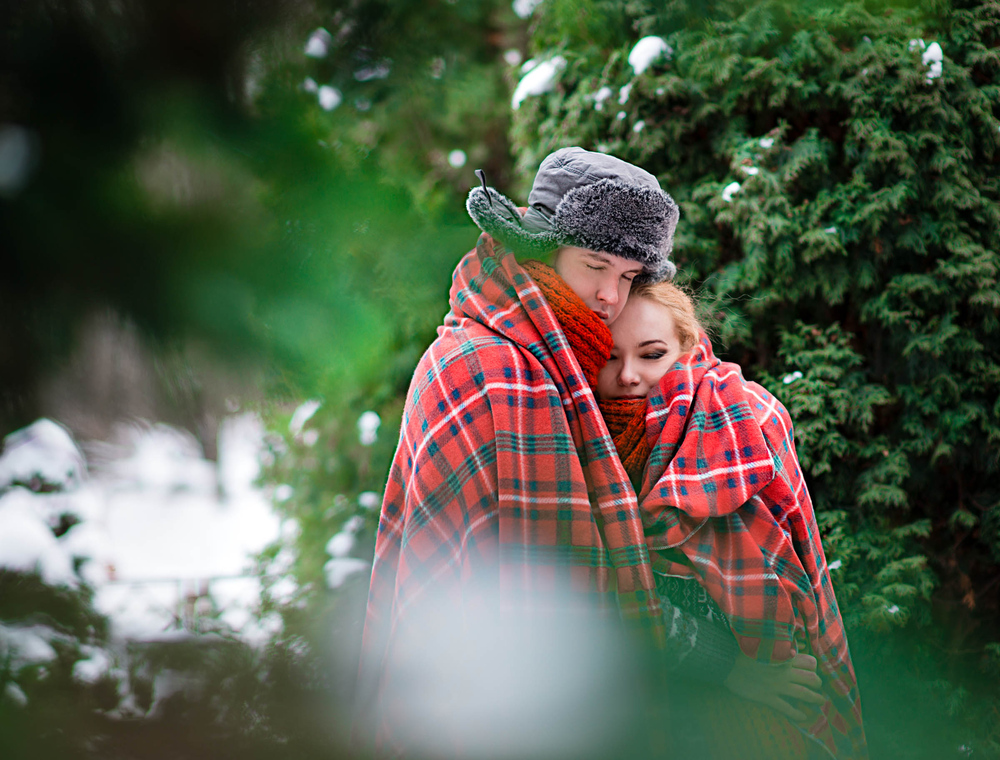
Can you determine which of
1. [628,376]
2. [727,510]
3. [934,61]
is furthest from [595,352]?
[934,61]

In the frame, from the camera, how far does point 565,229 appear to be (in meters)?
1.36

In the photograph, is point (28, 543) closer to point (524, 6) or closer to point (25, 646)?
point (25, 646)

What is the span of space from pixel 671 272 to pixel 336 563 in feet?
3.11

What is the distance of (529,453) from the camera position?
Answer: 1.28 m

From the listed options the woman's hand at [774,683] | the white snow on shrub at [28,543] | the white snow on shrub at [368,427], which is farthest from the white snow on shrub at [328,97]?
the white snow on shrub at [368,427]

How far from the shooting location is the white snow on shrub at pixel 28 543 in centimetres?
31

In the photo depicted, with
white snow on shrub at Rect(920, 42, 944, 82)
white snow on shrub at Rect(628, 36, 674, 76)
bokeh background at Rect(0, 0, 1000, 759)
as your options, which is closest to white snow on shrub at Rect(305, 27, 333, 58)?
bokeh background at Rect(0, 0, 1000, 759)

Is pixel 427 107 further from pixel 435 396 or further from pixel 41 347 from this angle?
pixel 435 396

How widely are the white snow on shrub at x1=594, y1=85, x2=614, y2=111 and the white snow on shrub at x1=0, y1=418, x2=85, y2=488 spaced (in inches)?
98.4

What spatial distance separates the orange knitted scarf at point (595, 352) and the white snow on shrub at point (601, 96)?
1350mm

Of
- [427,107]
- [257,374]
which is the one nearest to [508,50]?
[427,107]

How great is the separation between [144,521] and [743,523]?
1246 mm

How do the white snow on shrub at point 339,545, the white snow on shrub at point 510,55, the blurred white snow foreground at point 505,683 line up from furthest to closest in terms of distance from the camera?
the white snow on shrub at point 339,545 < the blurred white snow foreground at point 505,683 < the white snow on shrub at point 510,55

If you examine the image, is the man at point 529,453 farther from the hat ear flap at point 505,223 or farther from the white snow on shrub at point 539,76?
the white snow on shrub at point 539,76
